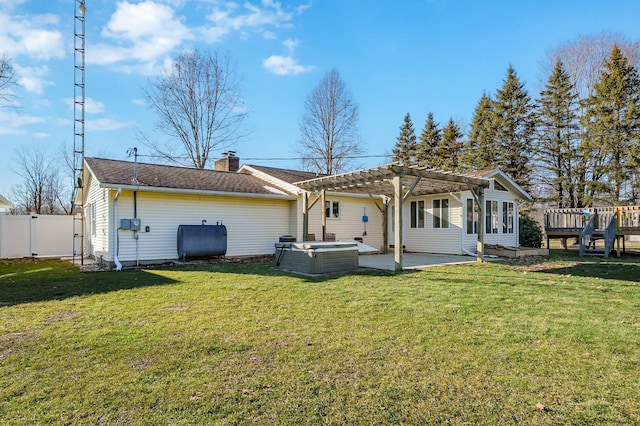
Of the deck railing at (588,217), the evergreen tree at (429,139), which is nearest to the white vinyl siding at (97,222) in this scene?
the deck railing at (588,217)

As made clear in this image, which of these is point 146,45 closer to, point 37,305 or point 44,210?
point 37,305

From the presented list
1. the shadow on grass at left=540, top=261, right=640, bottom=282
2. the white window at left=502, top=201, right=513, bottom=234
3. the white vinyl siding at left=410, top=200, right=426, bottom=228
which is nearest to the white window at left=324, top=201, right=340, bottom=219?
the white vinyl siding at left=410, top=200, right=426, bottom=228

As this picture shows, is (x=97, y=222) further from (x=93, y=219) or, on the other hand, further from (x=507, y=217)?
(x=507, y=217)

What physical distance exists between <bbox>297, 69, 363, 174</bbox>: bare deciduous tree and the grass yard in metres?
18.1

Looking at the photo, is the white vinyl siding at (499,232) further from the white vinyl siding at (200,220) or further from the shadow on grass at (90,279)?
the white vinyl siding at (200,220)

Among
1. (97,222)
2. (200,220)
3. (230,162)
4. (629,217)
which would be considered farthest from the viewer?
(230,162)

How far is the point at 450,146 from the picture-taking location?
29.3 meters

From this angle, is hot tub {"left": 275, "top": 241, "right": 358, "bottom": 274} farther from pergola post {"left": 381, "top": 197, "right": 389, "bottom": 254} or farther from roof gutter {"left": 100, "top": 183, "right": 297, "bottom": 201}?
pergola post {"left": 381, "top": 197, "right": 389, "bottom": 254}

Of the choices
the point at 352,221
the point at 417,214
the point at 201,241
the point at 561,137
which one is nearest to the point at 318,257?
the point at 201,241

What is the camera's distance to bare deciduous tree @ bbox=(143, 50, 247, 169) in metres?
22.2

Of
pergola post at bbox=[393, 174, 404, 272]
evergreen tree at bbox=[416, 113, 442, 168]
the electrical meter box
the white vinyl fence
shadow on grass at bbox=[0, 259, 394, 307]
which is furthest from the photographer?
evergreen tree at bbox=[416, 113, 442, 168]

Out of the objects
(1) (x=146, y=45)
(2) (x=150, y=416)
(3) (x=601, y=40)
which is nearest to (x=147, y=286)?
(2) (x=150, y=416)

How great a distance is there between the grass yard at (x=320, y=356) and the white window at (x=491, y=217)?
27.8ft

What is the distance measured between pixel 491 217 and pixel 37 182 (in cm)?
2953
